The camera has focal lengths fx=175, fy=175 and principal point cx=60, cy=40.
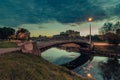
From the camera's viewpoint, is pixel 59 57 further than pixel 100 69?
Yes

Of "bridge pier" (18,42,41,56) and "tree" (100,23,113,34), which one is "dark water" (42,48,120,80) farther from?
"tree" (100,23,113,34)

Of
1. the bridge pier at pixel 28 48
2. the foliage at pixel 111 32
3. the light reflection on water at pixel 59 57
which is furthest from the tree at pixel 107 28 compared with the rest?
the bridge pier at pixel 28 48

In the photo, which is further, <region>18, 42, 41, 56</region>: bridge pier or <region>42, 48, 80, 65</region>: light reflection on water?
<region>42, 48, 80, 65</region>: light reflection on water

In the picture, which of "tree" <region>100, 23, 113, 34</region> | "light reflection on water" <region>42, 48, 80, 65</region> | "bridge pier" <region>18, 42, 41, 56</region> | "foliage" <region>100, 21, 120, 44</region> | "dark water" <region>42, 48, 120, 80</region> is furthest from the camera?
"tree" <region>100, 23, 113, 34</region>

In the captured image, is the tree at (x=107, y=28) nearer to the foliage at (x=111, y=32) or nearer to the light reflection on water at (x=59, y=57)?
the foliage at (x=111, y=32)

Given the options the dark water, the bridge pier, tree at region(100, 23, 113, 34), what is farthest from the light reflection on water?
tree at region(100, 23, 113, 34)

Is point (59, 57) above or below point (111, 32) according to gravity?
below

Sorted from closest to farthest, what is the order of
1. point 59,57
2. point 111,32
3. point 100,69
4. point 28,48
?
point 28,48 < point 100,69 < point 59,57 < point 111,32

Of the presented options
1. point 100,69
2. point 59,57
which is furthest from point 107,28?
point 100,69

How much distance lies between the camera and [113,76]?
37.7 meters

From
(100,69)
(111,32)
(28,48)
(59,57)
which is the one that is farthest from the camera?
(111,32)

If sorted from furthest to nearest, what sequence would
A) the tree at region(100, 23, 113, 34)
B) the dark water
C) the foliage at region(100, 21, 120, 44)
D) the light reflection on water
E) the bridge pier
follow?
1. the tree at region(100, 23, 113, 34)
2. the foliage at region(100, 21, 120, 44)
3. the light reflection on water
4. the dark water
5. the bridge pier

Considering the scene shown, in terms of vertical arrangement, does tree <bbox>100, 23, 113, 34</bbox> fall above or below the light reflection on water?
above

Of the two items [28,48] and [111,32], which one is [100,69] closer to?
[28,48]
